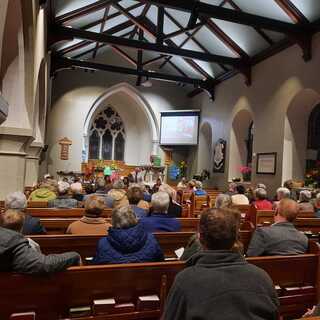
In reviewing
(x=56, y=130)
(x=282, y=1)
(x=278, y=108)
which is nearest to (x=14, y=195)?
(x=282, y=1)

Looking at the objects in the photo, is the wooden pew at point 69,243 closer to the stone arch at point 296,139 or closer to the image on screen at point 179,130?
the stone arch at point 296,139

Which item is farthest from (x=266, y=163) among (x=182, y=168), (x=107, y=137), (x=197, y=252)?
(x=197, y=252)

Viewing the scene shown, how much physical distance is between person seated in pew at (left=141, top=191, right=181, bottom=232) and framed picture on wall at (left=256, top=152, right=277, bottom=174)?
281 inches

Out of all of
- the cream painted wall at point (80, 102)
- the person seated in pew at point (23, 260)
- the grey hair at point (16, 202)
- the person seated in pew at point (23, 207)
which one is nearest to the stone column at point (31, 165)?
the cream painted wall at point (80, 102)

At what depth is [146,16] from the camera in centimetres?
1203

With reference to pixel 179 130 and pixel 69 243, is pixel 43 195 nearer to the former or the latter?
pixel 69 243

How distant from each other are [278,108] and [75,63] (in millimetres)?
6871

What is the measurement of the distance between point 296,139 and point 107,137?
896cm

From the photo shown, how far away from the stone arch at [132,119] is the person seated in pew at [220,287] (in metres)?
13.9

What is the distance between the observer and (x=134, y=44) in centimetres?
1043

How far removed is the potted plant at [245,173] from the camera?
11719 mm

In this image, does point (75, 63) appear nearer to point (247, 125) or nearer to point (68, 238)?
point (247, 125)

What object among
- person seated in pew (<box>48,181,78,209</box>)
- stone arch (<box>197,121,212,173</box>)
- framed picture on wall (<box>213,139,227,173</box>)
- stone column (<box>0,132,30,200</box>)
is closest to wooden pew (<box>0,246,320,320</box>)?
person seated in pew (<box>48,181,78,209</box>)

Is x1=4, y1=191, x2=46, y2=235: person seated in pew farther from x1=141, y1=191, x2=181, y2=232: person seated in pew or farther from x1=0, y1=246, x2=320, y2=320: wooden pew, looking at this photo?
x1=0, y1=246, x2=320, y2=320: wooden pew
